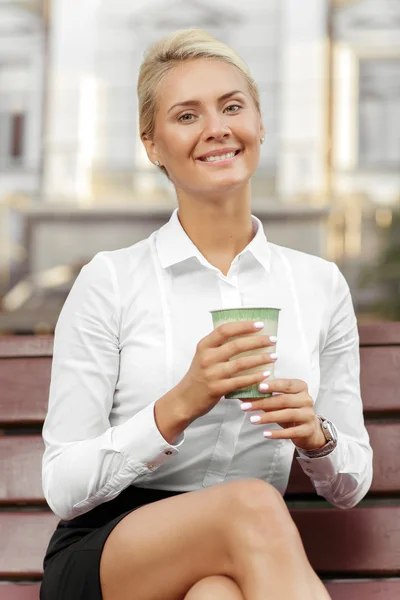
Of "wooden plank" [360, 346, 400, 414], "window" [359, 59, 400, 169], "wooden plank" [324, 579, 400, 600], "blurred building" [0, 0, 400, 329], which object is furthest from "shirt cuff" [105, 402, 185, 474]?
"window" [359, 59, 400, 169]

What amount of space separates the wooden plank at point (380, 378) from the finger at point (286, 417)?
713 mm

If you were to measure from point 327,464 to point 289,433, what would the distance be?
0.21 metres

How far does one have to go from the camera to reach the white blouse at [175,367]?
1453mm

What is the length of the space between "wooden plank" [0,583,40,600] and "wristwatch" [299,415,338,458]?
0.68 metres

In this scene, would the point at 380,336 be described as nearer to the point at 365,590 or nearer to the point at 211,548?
the point at 365,590

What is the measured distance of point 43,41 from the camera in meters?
11.0

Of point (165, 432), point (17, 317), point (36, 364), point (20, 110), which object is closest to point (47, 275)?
point (17, 317)

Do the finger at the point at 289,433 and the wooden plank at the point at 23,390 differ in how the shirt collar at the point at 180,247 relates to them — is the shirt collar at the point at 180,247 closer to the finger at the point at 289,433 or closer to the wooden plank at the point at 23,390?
the finger at the point at 289,433

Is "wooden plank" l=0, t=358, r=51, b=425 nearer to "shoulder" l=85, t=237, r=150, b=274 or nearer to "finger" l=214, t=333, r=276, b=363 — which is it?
"shoulder" l=85, t=237, r=150, b=274

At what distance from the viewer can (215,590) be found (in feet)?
4.09

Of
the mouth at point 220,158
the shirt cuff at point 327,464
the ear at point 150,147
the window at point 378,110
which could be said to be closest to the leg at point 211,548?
the shirt cuff at point 327,464

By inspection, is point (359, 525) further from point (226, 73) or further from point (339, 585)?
point (226, 73)

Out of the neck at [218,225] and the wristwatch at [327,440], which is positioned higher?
the neck at [218,225]

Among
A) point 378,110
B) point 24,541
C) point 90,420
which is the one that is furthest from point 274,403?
point 378,110
